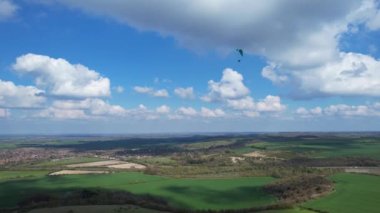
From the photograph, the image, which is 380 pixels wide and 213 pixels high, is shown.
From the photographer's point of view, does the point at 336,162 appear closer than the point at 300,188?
No

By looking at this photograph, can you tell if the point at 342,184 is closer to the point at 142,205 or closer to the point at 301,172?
the point at 301,172

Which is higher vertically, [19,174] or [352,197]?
[19,174]

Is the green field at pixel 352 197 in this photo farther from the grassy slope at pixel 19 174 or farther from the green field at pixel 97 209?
the grassy slope at pixel 19 174

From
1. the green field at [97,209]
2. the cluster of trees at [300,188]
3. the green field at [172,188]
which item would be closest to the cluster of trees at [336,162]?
the green field at [172,188]

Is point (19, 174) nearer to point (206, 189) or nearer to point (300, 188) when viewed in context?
point (206, 189)

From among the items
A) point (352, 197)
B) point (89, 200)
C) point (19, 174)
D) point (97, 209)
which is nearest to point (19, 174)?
point (19, 174)

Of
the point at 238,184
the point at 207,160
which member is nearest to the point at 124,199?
the point at 238,184
